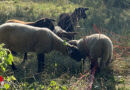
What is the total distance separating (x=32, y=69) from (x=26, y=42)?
906 millimetres

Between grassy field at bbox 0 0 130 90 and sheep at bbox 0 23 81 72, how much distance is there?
507 mm

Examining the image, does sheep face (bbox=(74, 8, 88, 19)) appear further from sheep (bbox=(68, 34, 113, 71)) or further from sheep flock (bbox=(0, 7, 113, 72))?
sheep (bbox=(68, 34, 113, 71))

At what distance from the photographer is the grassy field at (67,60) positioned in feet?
19.4

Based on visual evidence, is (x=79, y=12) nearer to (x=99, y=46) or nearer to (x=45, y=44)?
(x=45, y=44)

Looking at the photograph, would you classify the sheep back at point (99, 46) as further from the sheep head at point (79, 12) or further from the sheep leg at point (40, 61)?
the sheep head at point (79, 12)

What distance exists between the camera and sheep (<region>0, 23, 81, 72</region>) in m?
6.98

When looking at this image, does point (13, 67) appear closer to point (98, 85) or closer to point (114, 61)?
point (98, 85)

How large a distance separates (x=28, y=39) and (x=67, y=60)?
61.9 inches

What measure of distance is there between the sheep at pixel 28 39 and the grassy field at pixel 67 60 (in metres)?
0.51

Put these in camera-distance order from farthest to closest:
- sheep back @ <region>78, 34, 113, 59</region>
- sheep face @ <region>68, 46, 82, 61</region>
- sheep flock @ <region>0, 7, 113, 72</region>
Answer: sheep face @ <region>68, 46, 82, 61</region> < sheep flock @ <region>0, 7, 113, 72</region> < sheep back @ <region>78, 34, 113, 59</region>

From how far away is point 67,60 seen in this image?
25.4ft

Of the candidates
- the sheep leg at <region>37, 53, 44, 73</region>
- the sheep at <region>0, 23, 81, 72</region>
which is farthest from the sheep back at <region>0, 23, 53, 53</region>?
the sheep leg at <region>37, 53, 44, 73</region>

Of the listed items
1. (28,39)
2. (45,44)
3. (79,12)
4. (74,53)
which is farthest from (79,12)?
(28,39)

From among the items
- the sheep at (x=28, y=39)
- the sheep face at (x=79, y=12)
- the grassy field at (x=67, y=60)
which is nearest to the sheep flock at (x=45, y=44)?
the sheep at (x=28, y=39)
